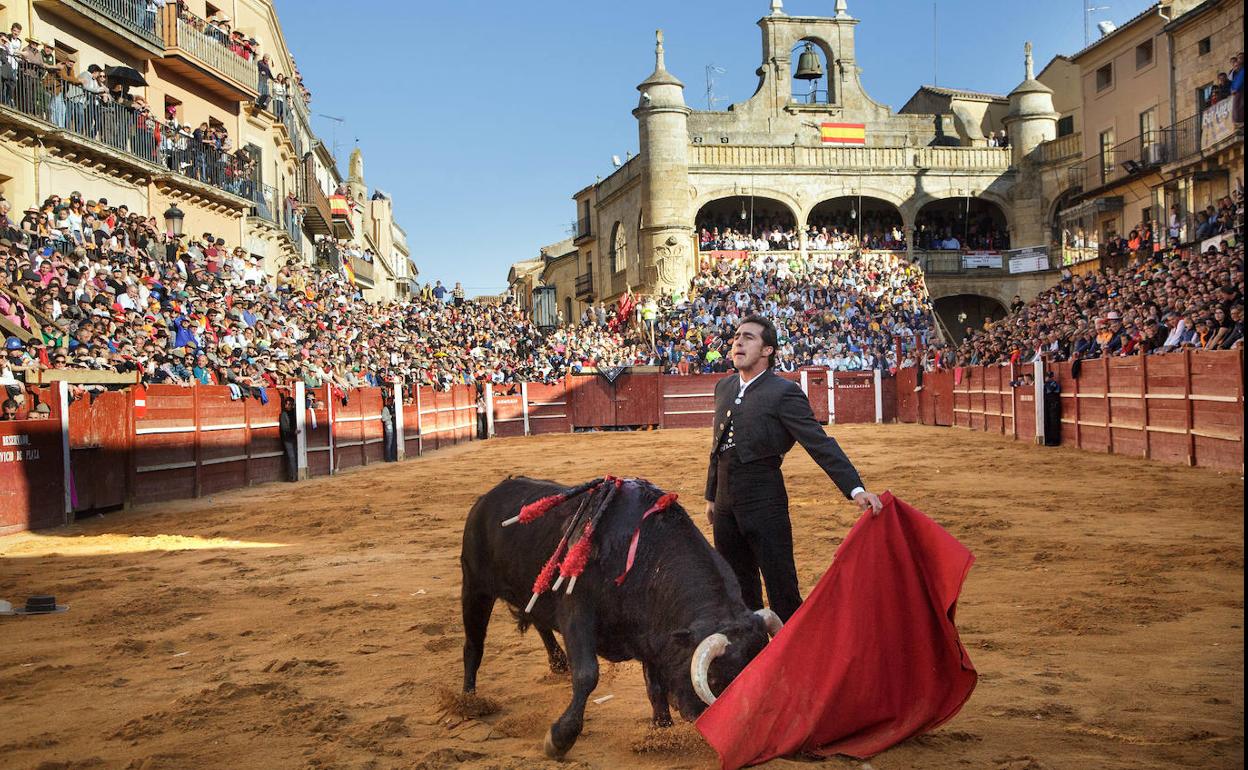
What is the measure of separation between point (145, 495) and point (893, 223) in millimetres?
33539

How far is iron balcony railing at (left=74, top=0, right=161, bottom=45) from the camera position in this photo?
19.6 meters

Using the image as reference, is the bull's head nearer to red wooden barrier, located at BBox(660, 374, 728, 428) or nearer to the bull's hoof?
the bull's hoof

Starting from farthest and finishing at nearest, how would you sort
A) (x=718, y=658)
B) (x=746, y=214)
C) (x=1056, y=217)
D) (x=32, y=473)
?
(x=746, y=214)
(x=1056, y=217)
(x=32, y=473)
(x=718, y=658)

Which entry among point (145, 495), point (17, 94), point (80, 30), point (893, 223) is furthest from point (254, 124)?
point (893, 223)

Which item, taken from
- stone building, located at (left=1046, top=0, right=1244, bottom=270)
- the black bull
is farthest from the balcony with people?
stone building, located at (left=1046, top=0, right=1244, bottom=270)

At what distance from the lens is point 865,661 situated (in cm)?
372

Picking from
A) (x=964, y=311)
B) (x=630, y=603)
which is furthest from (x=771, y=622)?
(x=964, y=311)

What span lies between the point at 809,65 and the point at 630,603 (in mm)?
39707

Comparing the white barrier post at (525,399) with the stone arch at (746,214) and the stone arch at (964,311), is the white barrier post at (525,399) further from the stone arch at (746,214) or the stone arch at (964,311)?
the stone arch at (964,311)

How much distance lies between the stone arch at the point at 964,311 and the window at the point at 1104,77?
8.60 m

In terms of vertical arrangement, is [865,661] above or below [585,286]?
below

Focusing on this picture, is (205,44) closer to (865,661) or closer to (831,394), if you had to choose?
(831,394)

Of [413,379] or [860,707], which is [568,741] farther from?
[413,379]

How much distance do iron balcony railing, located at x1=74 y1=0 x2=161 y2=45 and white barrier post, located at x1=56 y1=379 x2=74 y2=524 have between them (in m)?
11.2
